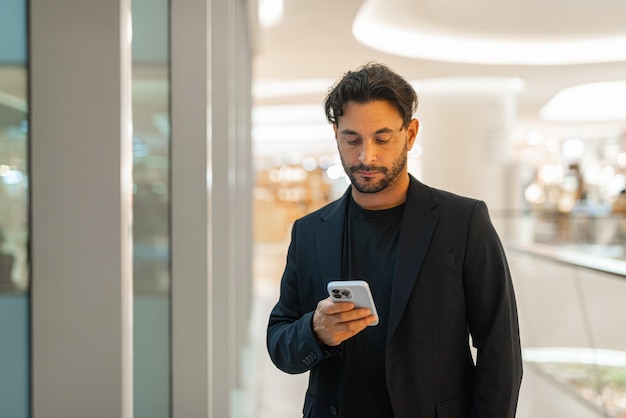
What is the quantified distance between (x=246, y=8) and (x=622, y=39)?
7449mm

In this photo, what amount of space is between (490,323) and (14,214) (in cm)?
128

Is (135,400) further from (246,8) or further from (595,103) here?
(595,103)

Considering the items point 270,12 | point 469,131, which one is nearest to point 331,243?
point 270,12

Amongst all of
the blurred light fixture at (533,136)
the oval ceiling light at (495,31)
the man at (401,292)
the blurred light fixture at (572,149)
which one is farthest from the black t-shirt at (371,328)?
the blurred light fixture at (572,149)

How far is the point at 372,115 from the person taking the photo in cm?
197

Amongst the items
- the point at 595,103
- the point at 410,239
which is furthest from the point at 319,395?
the point at 595,103

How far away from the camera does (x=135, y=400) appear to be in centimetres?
258

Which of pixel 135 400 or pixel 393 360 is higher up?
pixel 393 360

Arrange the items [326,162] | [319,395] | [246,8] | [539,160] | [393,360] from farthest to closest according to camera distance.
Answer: [326,162]
[539,160]
[246,8]
[319,395]
[393,360]


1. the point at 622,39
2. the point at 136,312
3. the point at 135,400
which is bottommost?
the point at 135,400

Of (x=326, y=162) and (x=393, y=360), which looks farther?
(x=326, y=162)

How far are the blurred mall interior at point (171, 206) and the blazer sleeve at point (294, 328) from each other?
461 millimetres

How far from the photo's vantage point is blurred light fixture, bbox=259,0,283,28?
7.75 metres

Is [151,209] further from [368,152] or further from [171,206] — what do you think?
[368,152]
